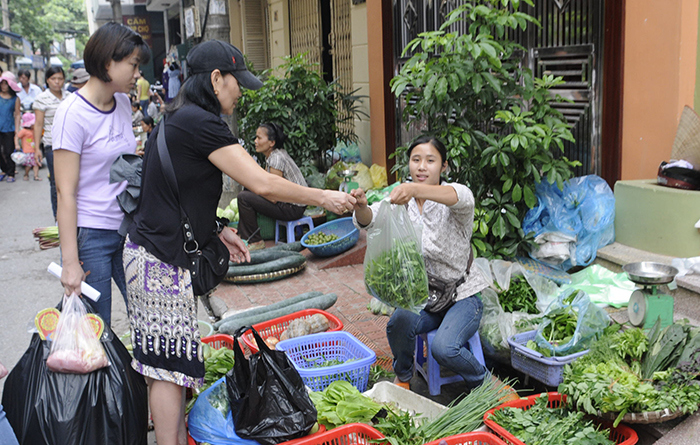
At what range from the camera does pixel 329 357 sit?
12.4ft

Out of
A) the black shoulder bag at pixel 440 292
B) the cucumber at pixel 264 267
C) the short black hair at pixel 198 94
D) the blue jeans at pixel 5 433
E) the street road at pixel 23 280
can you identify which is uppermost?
the short black hair at pixel 198 94

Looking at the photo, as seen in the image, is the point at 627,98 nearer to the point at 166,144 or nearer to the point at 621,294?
the point at 621,294

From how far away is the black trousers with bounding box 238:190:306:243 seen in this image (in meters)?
7.00

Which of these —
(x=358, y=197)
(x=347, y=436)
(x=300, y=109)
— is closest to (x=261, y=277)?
(x=300, y=109)

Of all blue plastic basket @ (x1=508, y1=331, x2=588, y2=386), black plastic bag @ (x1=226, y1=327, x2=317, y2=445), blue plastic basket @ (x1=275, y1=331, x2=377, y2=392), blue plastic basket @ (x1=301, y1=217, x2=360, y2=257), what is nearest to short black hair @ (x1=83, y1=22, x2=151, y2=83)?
black plastic bag @ (x1=226, y1=327, x2=317, y2=445)

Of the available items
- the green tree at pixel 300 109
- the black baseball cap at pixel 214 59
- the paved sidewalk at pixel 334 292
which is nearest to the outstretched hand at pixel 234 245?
the black baseball cap at pixel 214 59

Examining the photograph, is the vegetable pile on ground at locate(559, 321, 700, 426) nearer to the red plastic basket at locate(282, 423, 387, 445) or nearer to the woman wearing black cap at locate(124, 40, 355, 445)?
the red plastic basket at locate(282, 423, 387, 445)

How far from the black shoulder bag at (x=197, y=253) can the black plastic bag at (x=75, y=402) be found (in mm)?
522

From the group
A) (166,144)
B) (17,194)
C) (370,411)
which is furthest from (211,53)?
(17,194)

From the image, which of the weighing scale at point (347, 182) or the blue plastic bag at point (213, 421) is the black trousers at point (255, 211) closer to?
the weighing scale at point (347, 182)

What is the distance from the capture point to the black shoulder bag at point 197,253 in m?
2.59

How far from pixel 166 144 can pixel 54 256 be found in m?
5.95

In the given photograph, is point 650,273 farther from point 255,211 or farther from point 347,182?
point 255,211

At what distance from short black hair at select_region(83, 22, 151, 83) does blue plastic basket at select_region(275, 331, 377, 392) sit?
1699 millimetres
